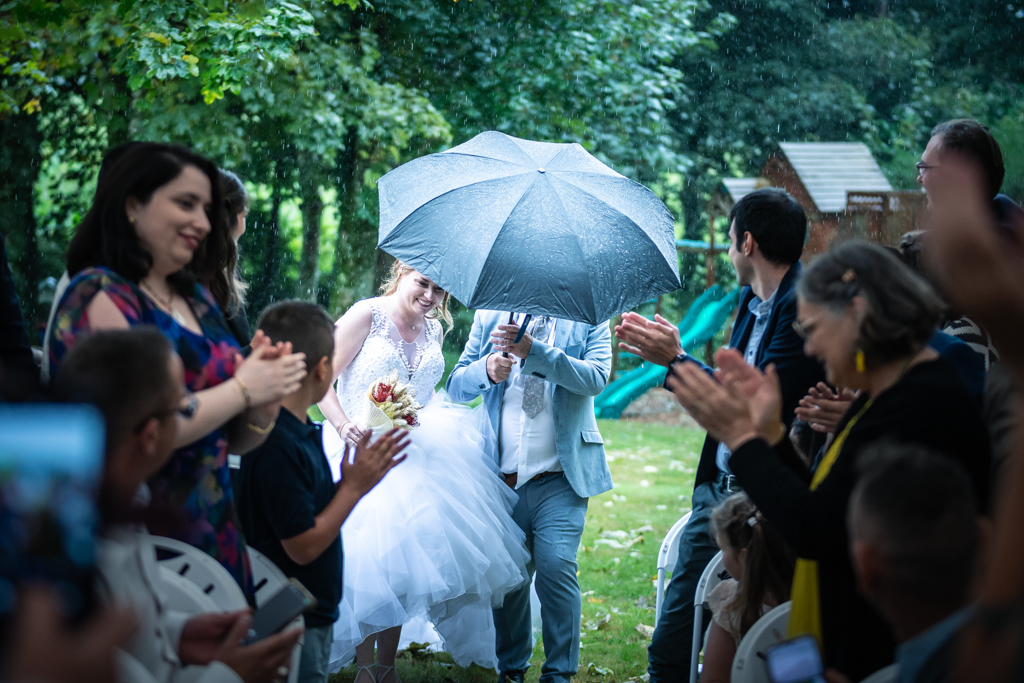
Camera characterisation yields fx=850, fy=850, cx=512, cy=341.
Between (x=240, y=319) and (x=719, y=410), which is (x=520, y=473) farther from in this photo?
(x=719, y=410)

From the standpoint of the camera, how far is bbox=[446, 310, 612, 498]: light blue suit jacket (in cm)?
351

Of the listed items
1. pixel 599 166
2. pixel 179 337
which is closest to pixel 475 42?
pixel 599 166

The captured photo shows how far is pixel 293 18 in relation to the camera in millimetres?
7066

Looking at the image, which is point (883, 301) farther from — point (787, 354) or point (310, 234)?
point (310, 234)

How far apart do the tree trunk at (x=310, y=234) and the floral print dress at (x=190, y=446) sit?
32.6ft

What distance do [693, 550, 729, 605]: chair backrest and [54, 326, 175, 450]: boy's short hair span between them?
1791 mm

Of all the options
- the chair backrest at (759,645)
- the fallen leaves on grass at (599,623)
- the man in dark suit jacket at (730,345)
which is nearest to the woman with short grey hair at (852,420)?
the chair backrest at (759,645)

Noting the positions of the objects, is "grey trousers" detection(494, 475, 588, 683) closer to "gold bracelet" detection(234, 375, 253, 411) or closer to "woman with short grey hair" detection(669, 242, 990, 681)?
"woman with short grey hair" detection(669, 242, 990, 681)

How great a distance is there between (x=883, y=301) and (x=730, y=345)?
1.26 m

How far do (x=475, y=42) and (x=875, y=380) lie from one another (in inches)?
398

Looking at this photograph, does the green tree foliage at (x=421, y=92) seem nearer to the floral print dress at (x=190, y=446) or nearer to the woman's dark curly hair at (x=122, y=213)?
the woman's dark curly hair at (x=122, y=213)

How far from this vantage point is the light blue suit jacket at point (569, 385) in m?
3.51

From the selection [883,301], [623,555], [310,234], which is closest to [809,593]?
[883,301]

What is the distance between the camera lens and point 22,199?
11.5 m
